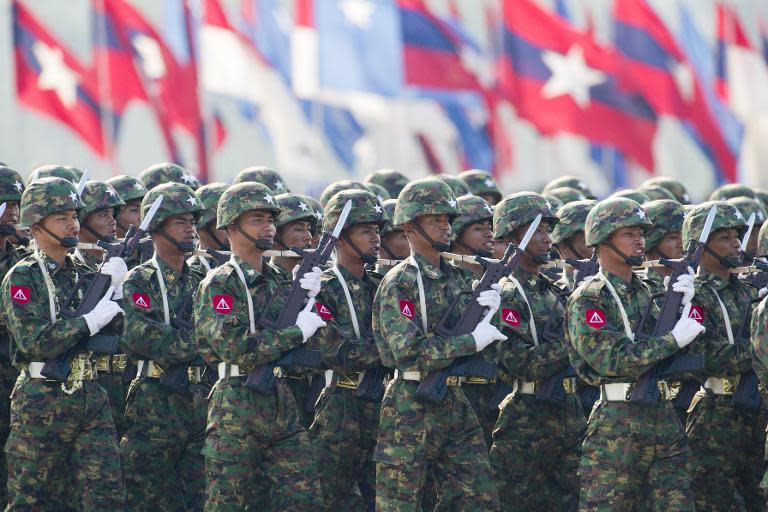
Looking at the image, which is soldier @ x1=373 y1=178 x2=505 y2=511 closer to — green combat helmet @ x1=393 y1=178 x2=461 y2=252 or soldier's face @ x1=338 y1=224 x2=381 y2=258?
green combat helmet @ x1=393 y1=178 x2=461 y2=252

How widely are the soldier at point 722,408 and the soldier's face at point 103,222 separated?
4526mm

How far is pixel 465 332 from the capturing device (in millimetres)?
11391

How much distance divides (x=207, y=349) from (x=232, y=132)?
3566cm

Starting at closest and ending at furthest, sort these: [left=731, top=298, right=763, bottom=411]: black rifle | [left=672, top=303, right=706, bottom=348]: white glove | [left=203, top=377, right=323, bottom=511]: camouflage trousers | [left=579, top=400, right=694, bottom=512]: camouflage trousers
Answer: [left=672, top=303, right=706, bottom=348]: white glove → [left=579, top=400, right=694, bottom=512]: camouflage trousers → [left=203, top=377, right=323, bottom=511]: camouflage trousers → [left=731, top=298, right=763, bottom=411]: black rifle

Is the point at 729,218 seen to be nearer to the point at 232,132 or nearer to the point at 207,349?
the point at 207,349

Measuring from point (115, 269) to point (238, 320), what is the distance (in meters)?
1.05

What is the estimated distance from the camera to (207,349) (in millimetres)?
11555

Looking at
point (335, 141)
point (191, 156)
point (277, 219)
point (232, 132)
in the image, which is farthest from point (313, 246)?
point (232, 132)

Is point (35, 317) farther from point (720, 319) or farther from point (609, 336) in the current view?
point (720, 319)

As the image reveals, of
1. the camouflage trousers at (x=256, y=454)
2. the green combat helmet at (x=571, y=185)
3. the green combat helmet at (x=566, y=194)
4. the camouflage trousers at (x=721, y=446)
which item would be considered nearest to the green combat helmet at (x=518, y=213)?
the camouflage trousers at (x=721, y=446)

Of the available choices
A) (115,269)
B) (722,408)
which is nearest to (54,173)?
(115,269)

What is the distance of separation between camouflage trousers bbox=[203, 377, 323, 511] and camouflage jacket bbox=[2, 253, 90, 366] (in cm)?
111

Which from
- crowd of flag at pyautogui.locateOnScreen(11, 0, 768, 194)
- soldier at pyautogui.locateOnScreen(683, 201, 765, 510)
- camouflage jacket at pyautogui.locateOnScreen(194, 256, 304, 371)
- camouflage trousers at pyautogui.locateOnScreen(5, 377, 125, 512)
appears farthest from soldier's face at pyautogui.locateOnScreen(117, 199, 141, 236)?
crowd of flag at pyautogui.locateOnScreen(11, 0, 768, 194)

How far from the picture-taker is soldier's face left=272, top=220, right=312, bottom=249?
13562mm
